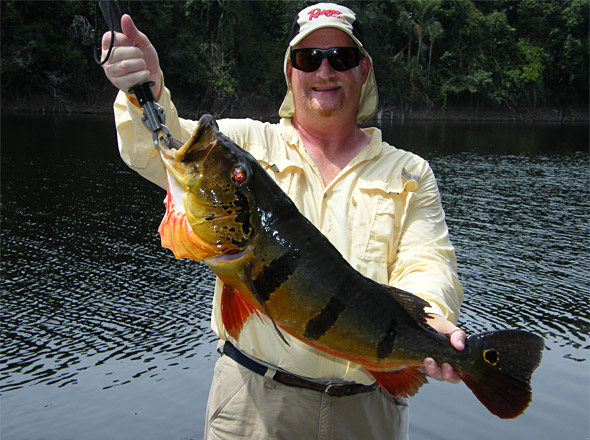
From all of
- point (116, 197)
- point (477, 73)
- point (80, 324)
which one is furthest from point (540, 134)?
point (80, 324)

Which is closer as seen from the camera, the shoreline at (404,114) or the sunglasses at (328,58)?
the sunglasses at (328,58)

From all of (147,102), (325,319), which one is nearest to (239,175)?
(147,102)

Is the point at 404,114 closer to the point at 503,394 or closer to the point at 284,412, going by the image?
the point at 284,412

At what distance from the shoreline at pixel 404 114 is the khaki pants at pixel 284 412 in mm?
31067

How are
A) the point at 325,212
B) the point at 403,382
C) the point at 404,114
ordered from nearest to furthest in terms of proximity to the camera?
1. the point at 403,382
2. the point at 325,212
3. the point at 404,114

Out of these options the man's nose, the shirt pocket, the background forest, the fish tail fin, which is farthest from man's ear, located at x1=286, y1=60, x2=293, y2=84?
the background forest

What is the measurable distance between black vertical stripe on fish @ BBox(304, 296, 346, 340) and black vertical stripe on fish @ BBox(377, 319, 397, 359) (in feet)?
0.76

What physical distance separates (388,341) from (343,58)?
1.68 metres

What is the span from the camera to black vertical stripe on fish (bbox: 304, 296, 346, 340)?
2.54 meters

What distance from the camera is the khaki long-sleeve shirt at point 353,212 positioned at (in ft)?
9.95

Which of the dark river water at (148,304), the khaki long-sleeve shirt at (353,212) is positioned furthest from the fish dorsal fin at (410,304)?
the dark river water at (148,304)

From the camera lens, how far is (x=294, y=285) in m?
2.53

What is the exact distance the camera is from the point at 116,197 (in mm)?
18094

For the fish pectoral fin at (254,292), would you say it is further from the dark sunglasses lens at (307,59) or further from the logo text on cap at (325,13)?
the logo text on cap at (325,13)
